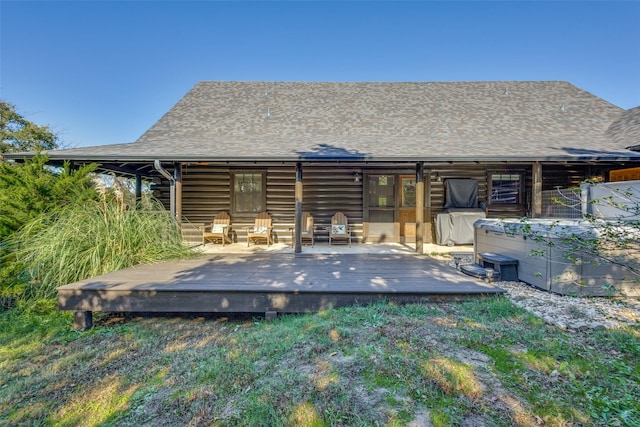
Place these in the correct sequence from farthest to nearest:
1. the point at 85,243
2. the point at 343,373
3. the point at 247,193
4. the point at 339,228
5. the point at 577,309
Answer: the point at 247,193
the point at 339,228
the point at 85,243
the point at 577,309
the point at 343,373

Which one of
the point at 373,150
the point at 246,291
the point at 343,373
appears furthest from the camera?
the point at 373,150

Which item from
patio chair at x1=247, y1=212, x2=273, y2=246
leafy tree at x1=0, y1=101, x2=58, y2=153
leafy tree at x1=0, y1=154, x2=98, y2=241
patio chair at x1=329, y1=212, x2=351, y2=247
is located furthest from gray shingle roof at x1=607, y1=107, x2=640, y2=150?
leafy tree at x1=0, y1=101, x2=58, y2=153

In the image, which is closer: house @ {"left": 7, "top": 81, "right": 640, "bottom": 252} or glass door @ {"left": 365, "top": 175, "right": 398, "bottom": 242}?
house @ {"left": 7, "top": 81, "right": 640, "bottom": 252}

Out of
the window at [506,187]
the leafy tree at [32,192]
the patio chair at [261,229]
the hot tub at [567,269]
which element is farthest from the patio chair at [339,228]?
the leafy tree at [32,192]

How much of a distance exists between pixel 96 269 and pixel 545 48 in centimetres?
1700

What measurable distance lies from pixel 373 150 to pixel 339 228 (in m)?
2.34

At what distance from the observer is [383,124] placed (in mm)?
8469

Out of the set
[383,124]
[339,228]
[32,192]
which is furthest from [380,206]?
[32,192]

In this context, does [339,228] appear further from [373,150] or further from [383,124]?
[383,124]

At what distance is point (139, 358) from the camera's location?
276 cm

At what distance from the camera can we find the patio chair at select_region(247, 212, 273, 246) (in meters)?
7.53

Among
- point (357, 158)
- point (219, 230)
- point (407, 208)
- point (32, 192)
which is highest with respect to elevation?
point (357, 158)

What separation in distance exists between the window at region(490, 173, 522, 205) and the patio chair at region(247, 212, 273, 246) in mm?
6360

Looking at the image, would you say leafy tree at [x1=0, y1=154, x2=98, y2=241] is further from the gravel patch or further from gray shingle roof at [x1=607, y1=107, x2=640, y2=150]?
gray shingle roof at [x1=607, y1=107, x2=640, y2=150]
